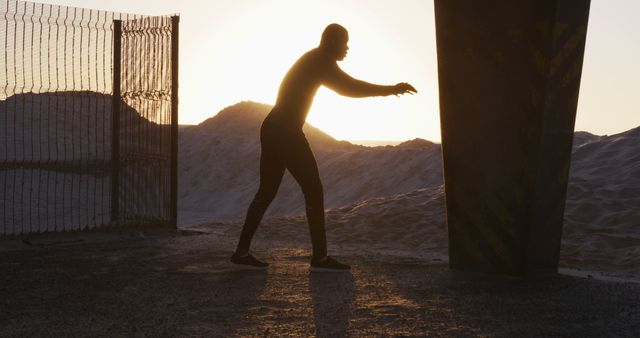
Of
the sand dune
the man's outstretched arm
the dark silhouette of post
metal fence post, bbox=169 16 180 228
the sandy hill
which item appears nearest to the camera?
the dark silhouette of post

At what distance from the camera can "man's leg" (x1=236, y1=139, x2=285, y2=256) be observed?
7.35m

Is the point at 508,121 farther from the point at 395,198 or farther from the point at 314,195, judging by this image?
the point at 395,198

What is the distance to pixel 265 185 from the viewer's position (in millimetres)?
7457

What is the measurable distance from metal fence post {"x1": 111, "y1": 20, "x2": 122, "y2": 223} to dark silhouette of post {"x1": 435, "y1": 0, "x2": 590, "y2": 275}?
530 centimetres

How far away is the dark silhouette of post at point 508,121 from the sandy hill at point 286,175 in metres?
13.1

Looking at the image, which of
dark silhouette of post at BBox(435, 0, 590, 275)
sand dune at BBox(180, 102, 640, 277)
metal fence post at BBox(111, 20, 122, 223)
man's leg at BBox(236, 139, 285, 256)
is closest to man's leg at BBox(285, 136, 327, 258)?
man's leg at BBox(236, 139, 285, 256)

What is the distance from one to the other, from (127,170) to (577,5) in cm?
653

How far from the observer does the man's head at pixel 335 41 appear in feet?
23.8

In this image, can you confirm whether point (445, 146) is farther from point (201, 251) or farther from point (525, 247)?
point (201, 251)

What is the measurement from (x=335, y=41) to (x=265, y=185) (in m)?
1.33

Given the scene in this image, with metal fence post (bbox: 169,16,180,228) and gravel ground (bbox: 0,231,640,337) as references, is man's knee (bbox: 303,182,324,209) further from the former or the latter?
metal fence post (bbox: 169,16,180,228)

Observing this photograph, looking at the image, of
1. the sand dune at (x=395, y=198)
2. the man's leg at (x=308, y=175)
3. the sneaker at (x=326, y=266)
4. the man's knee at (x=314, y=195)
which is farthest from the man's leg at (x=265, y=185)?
the sand dune at (x=395, y=198)

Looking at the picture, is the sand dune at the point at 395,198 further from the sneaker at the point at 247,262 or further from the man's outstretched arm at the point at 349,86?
the man's outstretched arm at the point at 349,86

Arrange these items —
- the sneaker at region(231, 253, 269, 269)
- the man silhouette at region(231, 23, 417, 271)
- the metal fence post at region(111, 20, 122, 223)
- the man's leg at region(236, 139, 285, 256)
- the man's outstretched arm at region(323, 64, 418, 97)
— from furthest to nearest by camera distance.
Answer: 1. the metal fence post at region(111, 20, 122, 223)
2. the sneaker at region(231, 253, 269, 269)
3. the man's leg at region(236, 139, 285, 256)
4. the man silhouette at region(231, 23, 417, 271)
5. the man's outstretched arm at region(323, 64, 418, 97)
